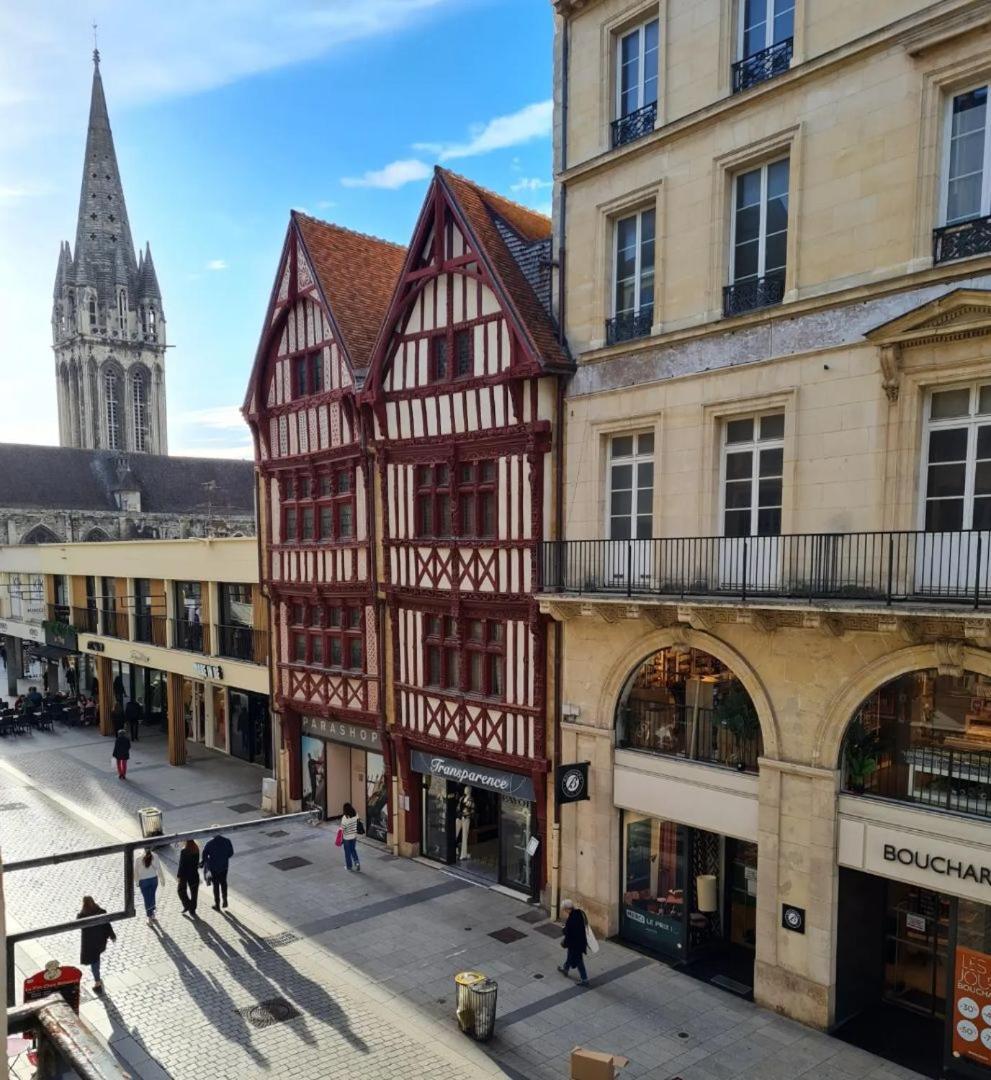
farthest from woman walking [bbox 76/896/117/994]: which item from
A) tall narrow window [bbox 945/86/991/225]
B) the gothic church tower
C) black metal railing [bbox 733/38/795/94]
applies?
the gothic church tower

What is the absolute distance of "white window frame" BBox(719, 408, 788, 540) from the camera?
1095 cm

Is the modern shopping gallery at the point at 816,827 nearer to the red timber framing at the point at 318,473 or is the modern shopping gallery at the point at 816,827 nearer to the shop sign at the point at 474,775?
the shop sign at the point at 474,775

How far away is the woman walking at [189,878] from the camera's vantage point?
555 inches

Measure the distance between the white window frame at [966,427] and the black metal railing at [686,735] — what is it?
404 centimetres

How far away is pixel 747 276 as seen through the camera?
36.9 feet

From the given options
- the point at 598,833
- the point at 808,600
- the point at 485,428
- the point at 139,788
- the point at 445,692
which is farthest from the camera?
the point at 139,788

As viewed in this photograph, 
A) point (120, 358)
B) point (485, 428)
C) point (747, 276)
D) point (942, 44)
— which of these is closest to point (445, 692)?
point (485, 428)

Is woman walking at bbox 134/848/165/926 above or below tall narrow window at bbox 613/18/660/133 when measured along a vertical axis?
below

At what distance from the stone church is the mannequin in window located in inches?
2069

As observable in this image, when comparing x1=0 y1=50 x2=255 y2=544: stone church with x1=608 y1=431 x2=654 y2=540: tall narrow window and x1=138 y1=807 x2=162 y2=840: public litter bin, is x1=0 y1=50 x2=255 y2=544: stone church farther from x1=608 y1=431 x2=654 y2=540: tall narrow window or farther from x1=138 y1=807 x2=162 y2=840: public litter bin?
x1=608 y1=431 x2=654 y2=540: tall narrow window

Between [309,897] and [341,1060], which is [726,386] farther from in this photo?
[309,897]

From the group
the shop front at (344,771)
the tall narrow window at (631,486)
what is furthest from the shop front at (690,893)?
the shop front at (344,771)

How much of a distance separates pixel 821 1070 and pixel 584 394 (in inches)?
375

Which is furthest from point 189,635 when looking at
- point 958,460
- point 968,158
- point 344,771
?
point 968,158
